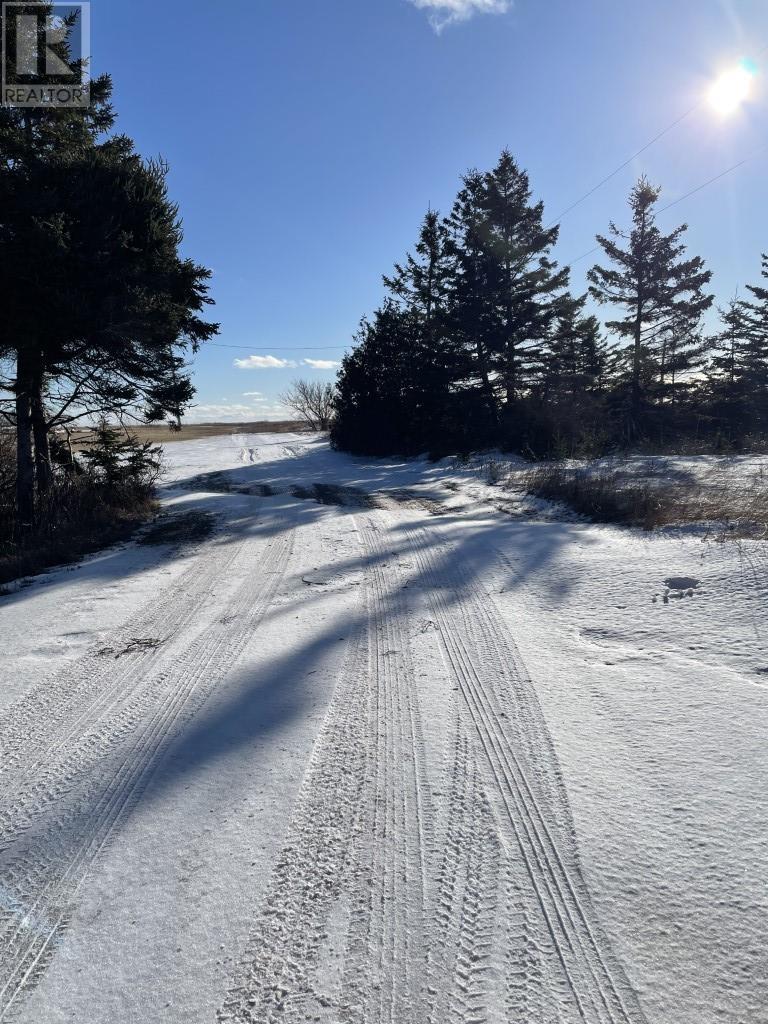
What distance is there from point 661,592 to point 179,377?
344 inches

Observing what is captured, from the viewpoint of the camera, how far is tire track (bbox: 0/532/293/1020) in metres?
1.62

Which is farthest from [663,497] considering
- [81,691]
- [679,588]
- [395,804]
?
[81,691]

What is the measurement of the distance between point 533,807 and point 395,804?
563mm

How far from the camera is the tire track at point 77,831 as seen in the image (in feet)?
5.32

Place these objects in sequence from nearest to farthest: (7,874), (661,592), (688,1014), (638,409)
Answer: (688,1014) < (7,874) < (661,592) < (638,409)

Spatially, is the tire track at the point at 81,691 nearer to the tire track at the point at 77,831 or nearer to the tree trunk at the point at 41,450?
the tire track at the point at 77,831

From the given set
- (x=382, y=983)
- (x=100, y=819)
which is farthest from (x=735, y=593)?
(x=100, y=819)

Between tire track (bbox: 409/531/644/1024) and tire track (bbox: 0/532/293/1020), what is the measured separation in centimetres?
154

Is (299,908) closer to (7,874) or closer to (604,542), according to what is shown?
(7,874)

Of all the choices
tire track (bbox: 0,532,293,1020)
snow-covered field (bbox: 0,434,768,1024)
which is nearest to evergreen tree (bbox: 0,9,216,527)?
snow-covered field (bbox: 0,434,768,1024)

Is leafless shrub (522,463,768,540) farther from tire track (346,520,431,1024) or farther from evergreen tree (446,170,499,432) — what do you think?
evergreen tree (446,170,499,432)

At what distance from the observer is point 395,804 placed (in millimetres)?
2207

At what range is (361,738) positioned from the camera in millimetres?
2672

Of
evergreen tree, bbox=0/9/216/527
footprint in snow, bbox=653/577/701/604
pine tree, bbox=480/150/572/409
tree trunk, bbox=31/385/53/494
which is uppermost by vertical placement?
pine tree, bbox=480/150/572/409
